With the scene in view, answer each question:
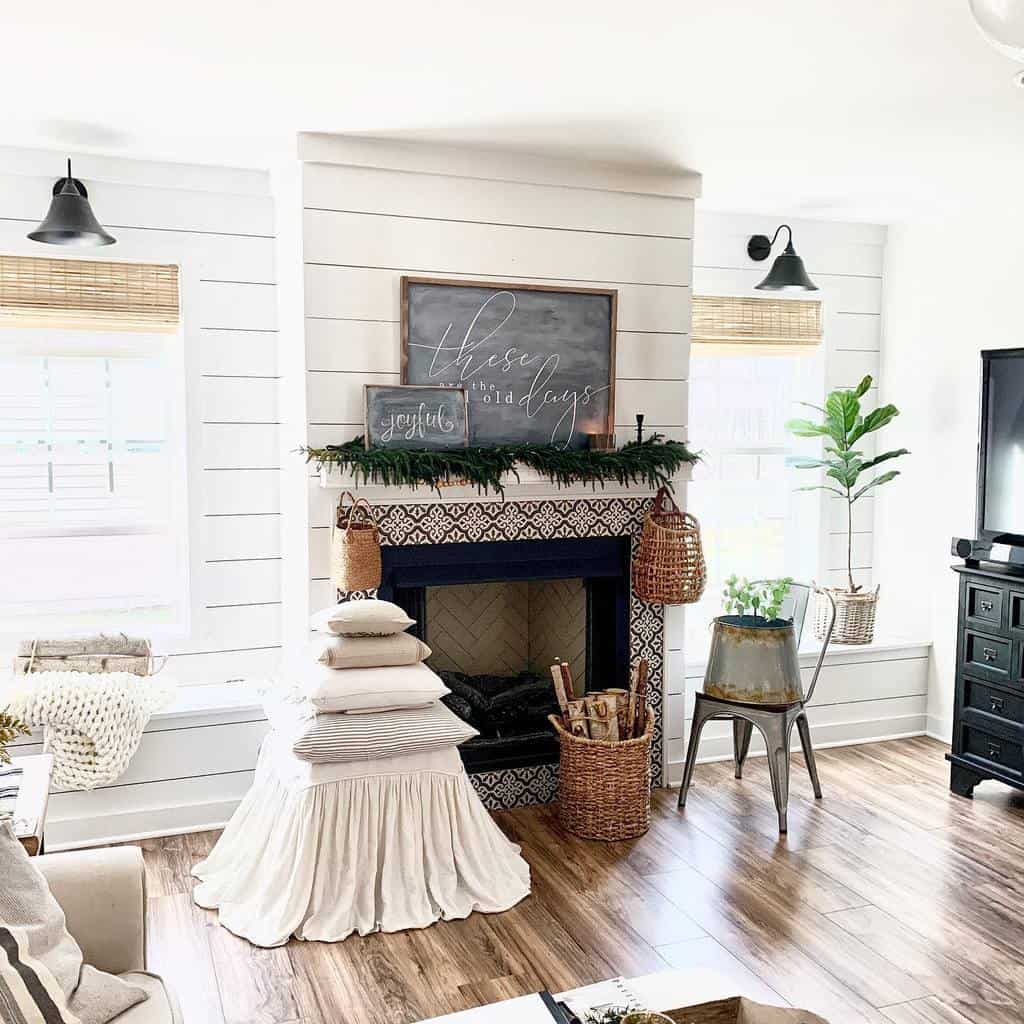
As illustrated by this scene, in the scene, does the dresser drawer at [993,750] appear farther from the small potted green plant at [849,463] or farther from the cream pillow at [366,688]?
the cream pillow at [366,688]

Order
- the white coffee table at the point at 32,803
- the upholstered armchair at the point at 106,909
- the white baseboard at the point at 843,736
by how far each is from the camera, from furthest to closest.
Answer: the white baseboard at the point at 843,736, the white coffee table at the point at 32,803, the upholstered armchair at the point at 106,909

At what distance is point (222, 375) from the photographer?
13.3 feet

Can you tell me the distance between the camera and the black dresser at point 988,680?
3.89m

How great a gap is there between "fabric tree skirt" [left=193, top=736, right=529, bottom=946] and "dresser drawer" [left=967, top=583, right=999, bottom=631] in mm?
2110

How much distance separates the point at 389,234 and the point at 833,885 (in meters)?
2.66

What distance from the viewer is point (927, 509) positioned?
493 centimetres

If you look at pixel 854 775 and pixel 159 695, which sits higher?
pixel 159 695

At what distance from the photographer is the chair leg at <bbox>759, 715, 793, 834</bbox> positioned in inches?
146

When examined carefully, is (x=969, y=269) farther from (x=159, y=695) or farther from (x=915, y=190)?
(x=159, y=695)

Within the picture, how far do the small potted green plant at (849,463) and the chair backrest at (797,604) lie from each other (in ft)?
1.57

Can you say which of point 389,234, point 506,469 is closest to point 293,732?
point 506,469

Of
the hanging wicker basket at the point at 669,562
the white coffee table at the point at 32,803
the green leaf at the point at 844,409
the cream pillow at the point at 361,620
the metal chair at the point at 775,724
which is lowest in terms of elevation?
the metal chair at the point at 775,724

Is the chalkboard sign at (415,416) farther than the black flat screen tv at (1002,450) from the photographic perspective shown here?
No

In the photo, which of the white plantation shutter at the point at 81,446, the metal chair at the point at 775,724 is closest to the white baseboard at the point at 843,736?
the metal chair at the point at 775,724
